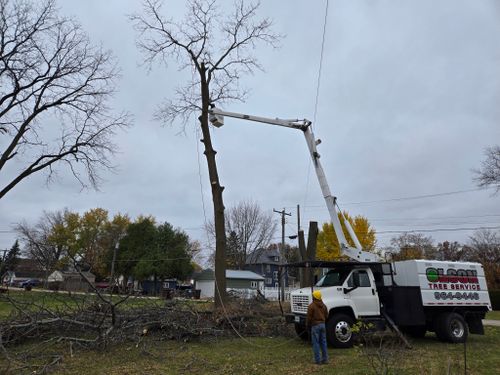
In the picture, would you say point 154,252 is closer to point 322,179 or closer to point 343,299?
point 322,179

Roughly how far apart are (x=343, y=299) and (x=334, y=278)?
2.56ft

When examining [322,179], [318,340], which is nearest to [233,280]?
[322,179]

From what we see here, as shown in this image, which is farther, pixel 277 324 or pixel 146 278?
pixel 146 278

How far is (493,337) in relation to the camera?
13719 mm

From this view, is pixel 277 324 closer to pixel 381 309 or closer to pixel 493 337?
pixel 381 309

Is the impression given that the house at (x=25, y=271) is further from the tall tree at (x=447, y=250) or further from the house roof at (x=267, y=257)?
the tall tree at (x=447, y=250)

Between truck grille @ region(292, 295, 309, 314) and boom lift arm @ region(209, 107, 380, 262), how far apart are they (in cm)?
222

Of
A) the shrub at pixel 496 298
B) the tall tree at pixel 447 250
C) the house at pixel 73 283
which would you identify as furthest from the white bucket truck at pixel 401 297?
the tall tree at pixel 447 250

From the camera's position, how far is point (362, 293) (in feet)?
38.0

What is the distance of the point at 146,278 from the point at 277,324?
44885 millimetres

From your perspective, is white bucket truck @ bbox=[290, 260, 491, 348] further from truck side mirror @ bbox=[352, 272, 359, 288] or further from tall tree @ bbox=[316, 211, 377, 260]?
tall tree @ bbox=[316, 211, 377, 260]

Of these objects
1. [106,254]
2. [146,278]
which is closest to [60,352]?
[146,278]

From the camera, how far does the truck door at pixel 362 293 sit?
11.4m

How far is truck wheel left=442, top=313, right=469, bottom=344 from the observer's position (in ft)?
39.2
